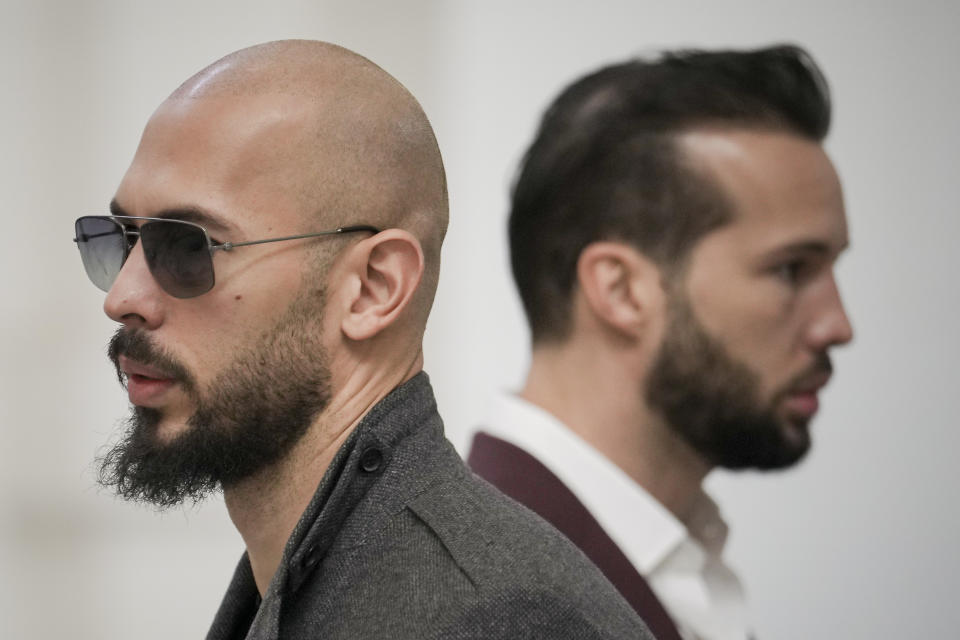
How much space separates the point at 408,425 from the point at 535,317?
2.09 ft

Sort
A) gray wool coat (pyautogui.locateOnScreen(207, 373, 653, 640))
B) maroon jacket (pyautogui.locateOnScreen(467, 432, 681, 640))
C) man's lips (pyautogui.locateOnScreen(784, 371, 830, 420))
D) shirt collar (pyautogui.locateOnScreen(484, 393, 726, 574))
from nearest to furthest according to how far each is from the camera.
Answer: gray wool coat (pyautogui.locateOnScreen(207, 373, 653, 640)) → maroon jacket (pyautogui.locateOnScreen(467, 432, 681, 640)) → shirt collar (pyautogui.locateOnScreen(484, 393, 726, 574)) → man's lips (pyautogui.locateOnScreen(784, 371, 830, 420))

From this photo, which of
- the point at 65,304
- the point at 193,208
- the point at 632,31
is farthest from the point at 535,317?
the point at 65,304

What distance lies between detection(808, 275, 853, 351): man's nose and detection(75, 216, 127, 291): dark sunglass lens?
999 mm

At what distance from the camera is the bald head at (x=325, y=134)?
1249 mm

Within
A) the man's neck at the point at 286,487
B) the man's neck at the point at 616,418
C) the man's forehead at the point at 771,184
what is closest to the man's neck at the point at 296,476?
the man's neck at the point at 286,487

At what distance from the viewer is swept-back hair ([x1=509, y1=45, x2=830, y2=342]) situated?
1.76 meters

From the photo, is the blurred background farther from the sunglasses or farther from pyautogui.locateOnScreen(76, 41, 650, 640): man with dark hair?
the sunglasses

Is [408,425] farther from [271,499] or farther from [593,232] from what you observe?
[593,232]

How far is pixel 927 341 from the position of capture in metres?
2.64

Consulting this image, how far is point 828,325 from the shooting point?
1.79m

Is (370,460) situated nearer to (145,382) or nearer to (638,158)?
(145,382)

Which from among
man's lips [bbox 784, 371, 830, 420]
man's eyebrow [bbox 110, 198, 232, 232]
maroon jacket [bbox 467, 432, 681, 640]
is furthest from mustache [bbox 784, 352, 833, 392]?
man's eyebrow [bbox 110, 198, 232, 232]

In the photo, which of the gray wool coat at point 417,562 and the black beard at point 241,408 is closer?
the gray wool coat at point 417,562

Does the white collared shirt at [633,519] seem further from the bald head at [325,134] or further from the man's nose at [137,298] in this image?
the man's nose at [137,298]
